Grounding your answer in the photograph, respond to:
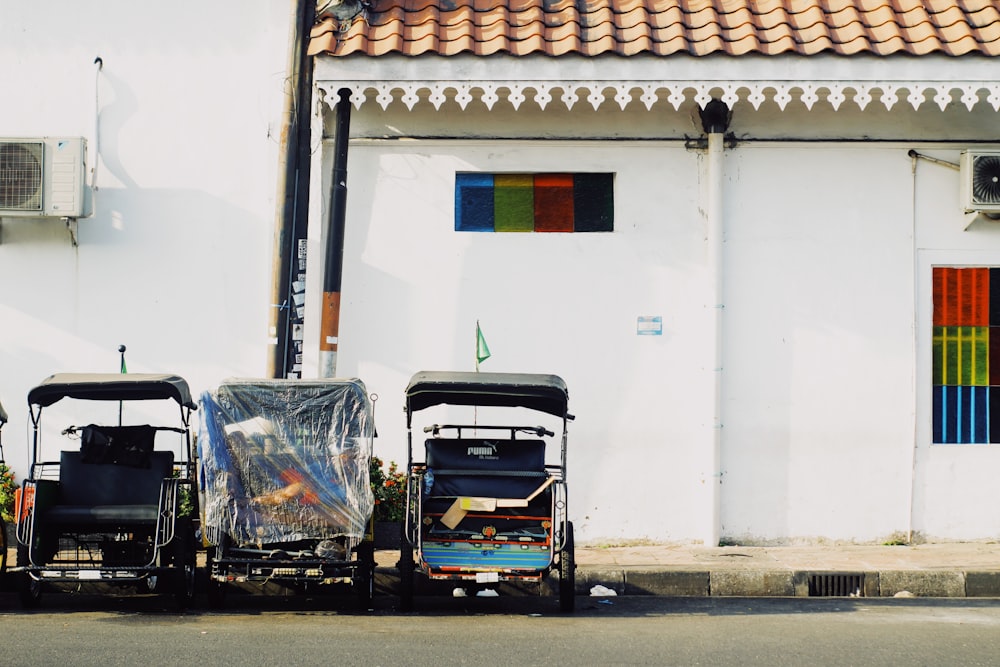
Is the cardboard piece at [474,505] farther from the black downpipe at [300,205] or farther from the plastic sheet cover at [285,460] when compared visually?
the black downpipe at [300,205]

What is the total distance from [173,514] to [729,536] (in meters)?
5.19

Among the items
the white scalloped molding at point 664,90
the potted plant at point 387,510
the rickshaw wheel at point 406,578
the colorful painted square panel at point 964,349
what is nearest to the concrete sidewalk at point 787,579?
the potted plant at point 387,510

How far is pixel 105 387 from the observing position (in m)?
9.22

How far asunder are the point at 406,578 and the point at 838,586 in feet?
11.4

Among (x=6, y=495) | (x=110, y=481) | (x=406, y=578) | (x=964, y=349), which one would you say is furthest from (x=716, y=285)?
(x=6, y=495)

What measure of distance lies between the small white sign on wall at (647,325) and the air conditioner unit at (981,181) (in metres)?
2.97

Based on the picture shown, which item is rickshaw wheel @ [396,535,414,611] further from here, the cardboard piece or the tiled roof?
the tiled roof

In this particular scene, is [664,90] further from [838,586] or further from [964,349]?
[838,586]

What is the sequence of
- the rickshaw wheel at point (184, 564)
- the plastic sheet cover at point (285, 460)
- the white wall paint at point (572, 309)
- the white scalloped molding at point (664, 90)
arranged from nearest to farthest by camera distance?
the plastic sheet cover at point (285, 460)
the rickshaw wheel at point (184, 564)
the white scalloped molding at point (664, 90)
the white wall paint at point (572, 309)

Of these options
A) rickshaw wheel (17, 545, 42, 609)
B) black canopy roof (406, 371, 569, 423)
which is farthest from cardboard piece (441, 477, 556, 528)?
rickshaw wheel (17, 545, 42, 609)

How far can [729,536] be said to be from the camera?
1166cm

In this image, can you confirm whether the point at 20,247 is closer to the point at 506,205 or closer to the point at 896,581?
the point at 506,205

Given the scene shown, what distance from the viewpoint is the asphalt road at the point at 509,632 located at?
7262 mm

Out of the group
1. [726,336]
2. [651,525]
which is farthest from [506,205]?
[651,525]
